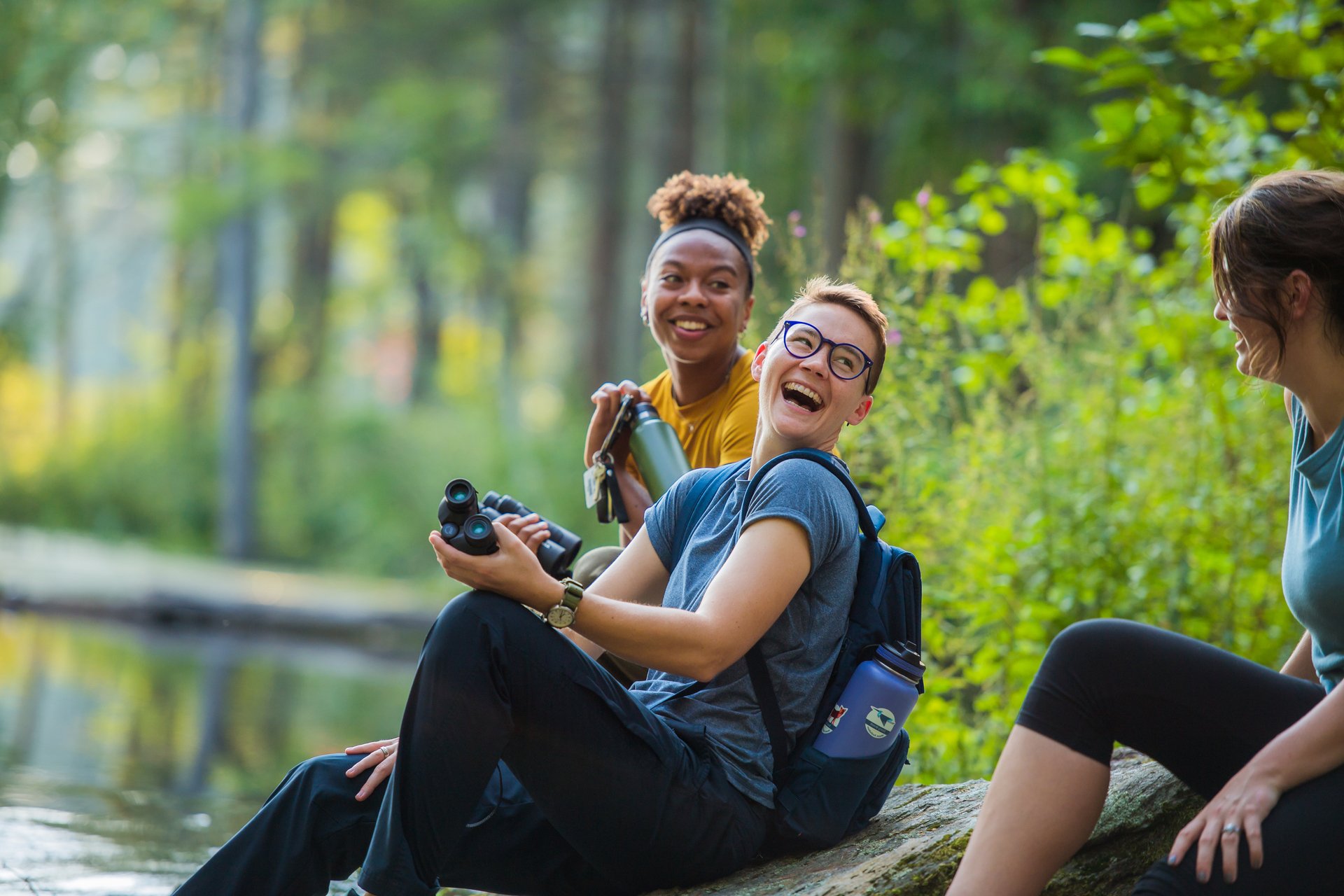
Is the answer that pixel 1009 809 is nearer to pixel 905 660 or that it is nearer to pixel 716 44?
pixel 905 660

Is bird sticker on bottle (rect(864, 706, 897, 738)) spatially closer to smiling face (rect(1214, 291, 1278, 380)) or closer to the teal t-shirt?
the teal t-shirt

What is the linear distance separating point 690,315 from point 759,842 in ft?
5.12

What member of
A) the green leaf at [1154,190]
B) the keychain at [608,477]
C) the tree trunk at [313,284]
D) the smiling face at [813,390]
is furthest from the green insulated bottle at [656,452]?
the tree trunk at [313,284]

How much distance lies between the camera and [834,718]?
234 centimetres

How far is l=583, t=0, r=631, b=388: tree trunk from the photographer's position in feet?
51.1

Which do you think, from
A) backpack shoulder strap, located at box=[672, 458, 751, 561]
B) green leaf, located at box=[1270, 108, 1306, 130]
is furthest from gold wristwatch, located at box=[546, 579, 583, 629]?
green leaf, located at box=[1270, 108, 1306, 130]

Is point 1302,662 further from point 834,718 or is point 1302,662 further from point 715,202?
point 715,202

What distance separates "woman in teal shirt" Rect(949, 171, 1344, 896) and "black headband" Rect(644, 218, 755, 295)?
1.63 meters

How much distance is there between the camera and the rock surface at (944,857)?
2.32 meters

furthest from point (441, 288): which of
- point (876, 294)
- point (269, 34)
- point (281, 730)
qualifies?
point (876, 294)

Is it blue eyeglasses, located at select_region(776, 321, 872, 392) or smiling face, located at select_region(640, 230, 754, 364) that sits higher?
smiling face, located at select_region(640, 230, 754, 364)

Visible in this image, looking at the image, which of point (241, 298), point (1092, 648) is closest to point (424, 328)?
point (241, 298)

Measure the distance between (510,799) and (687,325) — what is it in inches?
58.9

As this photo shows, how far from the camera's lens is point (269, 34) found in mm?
20719
